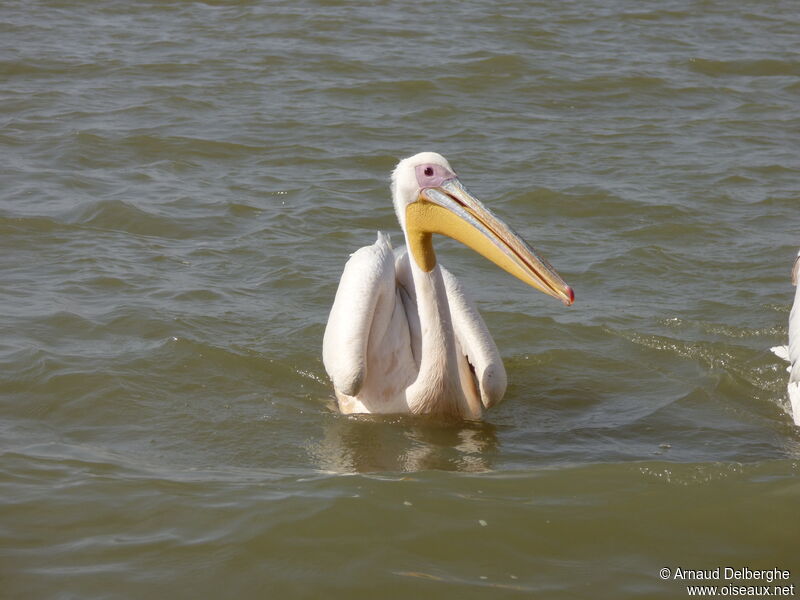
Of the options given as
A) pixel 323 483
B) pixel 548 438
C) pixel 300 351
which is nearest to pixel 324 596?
pixel 323 483

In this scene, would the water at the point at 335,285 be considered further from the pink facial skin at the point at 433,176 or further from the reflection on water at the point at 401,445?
the pink facial skin at the point at 433,176

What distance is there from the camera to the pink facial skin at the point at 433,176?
4.94m

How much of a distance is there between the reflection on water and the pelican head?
2.43ft

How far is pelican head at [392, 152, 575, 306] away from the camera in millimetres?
4641

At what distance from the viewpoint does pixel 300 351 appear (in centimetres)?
598

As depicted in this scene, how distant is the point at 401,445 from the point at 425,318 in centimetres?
58

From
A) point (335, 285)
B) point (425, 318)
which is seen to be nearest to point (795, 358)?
point (425, 318)

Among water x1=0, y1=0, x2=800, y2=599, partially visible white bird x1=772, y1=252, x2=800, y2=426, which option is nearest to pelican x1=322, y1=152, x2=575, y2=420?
water x1=0, y1=0, x2=800, y2=599

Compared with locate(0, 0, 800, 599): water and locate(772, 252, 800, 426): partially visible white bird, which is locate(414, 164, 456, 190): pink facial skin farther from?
locate(772, 252, 800, 426): partially visible white bird

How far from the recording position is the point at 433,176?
4.95m

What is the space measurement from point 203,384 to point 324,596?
92.1 inches

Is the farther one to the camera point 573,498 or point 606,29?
point 606,29

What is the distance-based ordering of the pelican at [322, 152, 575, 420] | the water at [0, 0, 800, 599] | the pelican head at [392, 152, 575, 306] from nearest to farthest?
1. the water at [0, 0, 800, 599]
2. the pelican head at [392, 152, 575, 306]
3. the pelican at [322, 152, 575, 420]

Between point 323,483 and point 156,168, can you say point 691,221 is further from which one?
point 323,483
